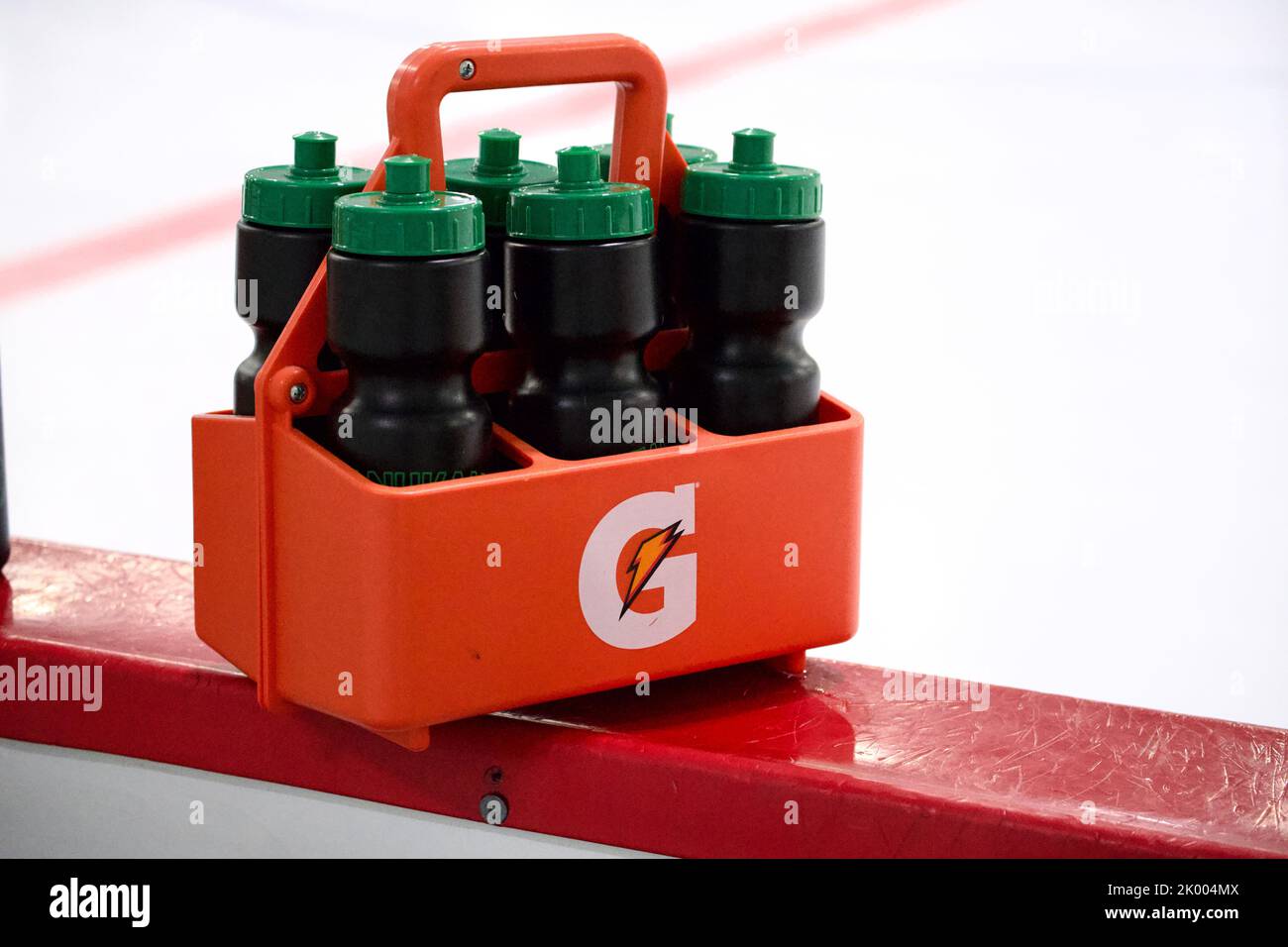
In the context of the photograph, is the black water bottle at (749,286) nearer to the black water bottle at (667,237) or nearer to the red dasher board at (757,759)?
the black water bottle at (667,237)

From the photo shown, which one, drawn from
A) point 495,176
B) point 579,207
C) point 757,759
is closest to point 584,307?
point 579,207

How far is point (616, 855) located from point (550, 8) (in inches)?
174

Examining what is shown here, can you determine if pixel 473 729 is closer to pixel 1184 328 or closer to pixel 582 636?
pixel 582 636

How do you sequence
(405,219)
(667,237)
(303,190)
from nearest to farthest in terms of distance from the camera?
(405,219), (303,190), (667,237)

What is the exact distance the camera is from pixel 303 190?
3.64 feet

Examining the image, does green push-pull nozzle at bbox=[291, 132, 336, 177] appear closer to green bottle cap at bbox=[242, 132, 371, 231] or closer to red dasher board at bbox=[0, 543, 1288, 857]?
green bottle cap at bbox=[242, 132, 371, 231]

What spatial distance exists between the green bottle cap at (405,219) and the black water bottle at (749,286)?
0.63 ft

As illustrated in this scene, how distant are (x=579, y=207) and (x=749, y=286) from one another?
0.14m

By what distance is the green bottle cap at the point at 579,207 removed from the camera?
1080 mm

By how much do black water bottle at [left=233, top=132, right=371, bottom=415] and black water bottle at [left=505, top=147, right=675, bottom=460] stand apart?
0.13 metres

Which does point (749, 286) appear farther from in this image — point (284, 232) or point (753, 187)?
point (284, 232)

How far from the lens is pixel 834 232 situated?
12.7ft

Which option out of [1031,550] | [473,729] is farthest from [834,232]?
[473,729]
